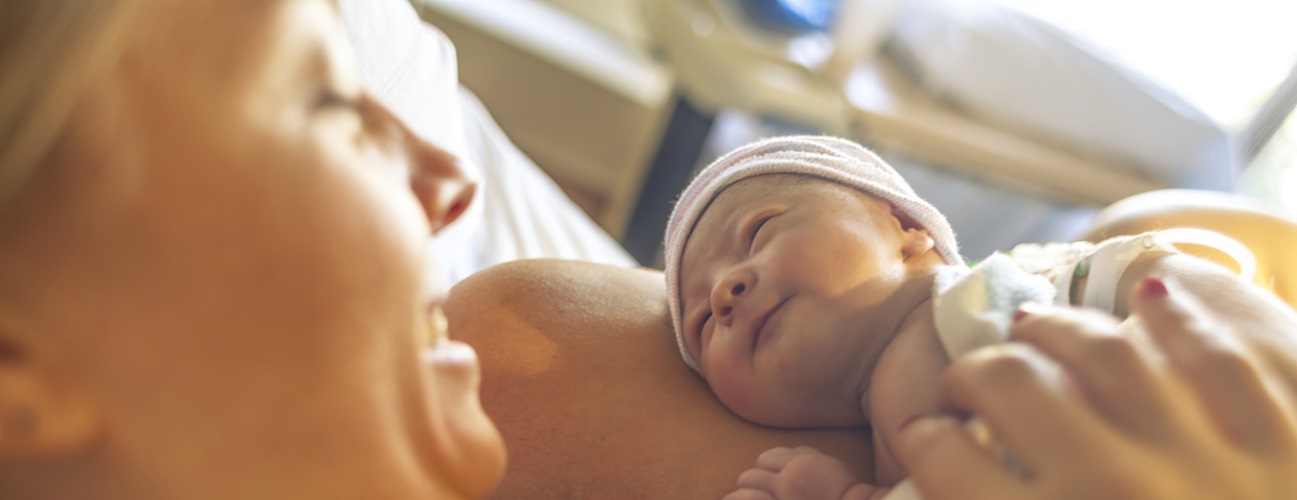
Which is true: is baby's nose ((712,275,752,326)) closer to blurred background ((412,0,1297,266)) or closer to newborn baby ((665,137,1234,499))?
Answer: newborn baby ((665,137,1234,499))

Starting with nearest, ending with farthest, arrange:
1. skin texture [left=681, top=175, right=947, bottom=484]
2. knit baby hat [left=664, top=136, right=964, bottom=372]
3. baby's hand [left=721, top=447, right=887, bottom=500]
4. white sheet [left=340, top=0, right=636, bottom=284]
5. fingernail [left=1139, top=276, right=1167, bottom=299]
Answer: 1. fingernail [left=1139, top=276, right=1167, bottom=299]
2. baby's hand [left=721, top=447, right=887, bottom=500]
3. skin texture [left=681, top=175, right=947, bottom=484]
4. knit baby hat [left=664, top=136, right=964, bottom=372]
5. white sheet [left=340, top=0, right=636, bottom=284]

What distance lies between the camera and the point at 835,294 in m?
0.81

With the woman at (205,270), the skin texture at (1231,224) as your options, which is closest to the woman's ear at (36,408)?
the woman at (205,270)

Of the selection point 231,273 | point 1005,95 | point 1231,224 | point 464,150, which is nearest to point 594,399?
point 231,273

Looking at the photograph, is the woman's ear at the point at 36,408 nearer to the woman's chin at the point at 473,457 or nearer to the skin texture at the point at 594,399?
the woman's chin at the point at 473,457

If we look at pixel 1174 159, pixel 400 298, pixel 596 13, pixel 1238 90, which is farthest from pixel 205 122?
pixel 596 13

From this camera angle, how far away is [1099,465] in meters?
0.45

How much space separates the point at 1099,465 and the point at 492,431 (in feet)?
1.24

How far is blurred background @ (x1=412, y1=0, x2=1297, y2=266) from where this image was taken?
1.96 metres

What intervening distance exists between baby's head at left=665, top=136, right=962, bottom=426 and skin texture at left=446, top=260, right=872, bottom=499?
1.6 inches

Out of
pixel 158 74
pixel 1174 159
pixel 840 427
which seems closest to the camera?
pixel 158 74

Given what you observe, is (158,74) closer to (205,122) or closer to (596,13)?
(205,122)

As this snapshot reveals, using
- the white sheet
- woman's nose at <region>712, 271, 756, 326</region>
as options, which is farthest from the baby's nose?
the white sheet

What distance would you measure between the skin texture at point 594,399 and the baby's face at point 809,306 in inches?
1.5
